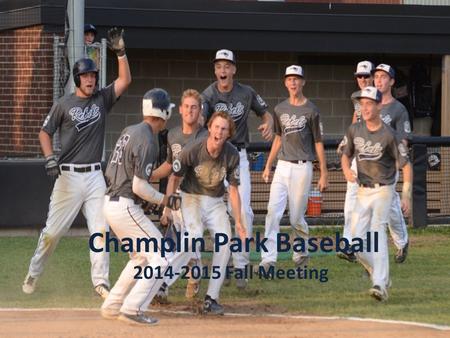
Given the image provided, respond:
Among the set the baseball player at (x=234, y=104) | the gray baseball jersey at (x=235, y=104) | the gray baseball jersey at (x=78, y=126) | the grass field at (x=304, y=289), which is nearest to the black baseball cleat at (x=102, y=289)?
the grass field at (x=304, y=289)

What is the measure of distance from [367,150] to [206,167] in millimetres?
1621

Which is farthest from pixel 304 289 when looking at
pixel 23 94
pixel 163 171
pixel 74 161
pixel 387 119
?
pixel 23 94

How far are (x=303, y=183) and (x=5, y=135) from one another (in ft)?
18.5

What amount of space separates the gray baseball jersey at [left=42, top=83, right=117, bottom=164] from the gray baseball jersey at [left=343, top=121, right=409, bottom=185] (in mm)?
2427

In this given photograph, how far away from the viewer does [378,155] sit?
9.97 m

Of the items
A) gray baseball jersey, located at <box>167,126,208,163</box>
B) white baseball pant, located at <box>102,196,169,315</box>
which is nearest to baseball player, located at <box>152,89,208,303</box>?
gray baseball jersey, located at <box>167,126,208,163</box>

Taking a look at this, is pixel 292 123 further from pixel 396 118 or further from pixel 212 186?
pixel 212 186

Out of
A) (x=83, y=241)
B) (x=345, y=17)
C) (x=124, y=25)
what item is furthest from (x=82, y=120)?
(x=345, y=17)

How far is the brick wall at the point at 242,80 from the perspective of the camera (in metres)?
19.2

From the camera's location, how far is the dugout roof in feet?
57.3

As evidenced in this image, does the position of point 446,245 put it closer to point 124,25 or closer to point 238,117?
point 238,117

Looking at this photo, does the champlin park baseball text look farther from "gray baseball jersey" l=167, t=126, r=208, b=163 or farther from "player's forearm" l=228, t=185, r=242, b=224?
"gray baseball jersey" l=167, t=126, r=208, b=163

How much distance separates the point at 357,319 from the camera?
8.85m

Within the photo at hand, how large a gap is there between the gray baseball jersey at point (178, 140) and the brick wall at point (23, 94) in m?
5.69
